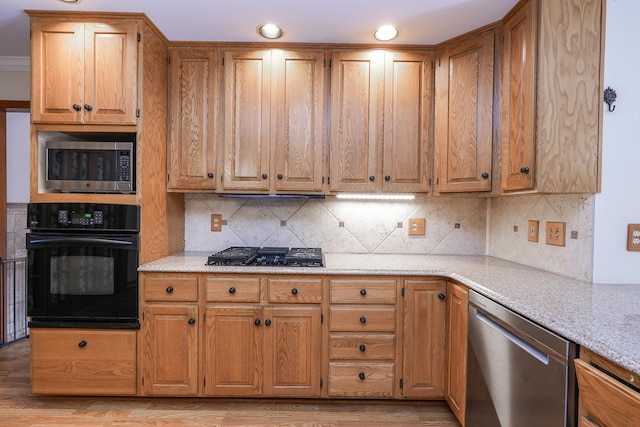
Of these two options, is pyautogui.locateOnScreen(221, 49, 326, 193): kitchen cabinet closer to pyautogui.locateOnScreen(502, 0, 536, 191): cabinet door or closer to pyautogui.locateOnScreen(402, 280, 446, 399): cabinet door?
pyautogui.locateOnScreen(402, 280, 446, 399): cabinet door

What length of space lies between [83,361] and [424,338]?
6.76 ft

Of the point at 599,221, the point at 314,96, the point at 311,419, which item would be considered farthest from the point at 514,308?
the point at 314,96

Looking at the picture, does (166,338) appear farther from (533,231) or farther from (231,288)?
(533,231)

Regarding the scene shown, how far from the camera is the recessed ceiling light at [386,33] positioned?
210 centimetres

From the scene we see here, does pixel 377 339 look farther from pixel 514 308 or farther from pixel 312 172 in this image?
pixel 312 172

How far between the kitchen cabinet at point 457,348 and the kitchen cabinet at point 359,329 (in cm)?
30

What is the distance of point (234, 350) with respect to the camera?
2.03 metres

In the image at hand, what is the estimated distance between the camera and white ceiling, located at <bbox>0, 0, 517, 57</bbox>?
188 cm

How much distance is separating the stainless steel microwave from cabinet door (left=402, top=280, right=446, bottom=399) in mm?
1857

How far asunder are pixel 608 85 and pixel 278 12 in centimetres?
179

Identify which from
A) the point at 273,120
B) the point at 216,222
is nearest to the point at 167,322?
the point at 216,222

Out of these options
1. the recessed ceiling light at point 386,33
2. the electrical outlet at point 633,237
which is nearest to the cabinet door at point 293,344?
the electrical outlet at point 633,237

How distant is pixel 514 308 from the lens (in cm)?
135

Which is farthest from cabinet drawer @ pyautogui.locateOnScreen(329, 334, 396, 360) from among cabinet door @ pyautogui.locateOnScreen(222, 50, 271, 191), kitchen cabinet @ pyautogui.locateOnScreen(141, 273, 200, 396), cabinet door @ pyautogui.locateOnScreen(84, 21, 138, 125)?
cabinet door @ pyautogui.locateOnScreen(84, 21, 138, 125)
